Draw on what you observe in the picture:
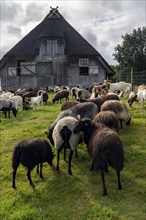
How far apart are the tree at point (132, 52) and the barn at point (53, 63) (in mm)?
19500

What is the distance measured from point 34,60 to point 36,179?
2890cm

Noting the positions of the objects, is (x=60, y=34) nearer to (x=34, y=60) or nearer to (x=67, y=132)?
(x=34, y=60)

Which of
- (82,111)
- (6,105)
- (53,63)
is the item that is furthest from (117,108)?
(53,63)

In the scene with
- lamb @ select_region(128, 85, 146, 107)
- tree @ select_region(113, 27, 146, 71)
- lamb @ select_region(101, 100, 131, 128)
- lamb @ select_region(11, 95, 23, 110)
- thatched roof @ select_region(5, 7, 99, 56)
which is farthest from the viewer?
tree @ select_region(113, 27, 146, 71)

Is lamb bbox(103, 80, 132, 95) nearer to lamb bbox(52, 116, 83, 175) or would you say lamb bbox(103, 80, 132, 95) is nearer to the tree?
lamb bbox(52, 116, 83, 175)

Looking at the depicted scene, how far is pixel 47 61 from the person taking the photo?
35750 mm

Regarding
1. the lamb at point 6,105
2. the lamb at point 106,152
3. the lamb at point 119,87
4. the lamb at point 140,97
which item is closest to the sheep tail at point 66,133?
the lamb at point 106,152

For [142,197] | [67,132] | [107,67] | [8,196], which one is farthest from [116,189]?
[107,67]

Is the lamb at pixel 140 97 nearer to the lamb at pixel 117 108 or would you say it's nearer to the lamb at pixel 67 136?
the lamb at pixel 117 108

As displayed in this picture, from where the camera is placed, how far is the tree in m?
54.2

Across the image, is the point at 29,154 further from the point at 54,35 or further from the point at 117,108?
the point at 54,35

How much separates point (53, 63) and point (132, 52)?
23.5 meters

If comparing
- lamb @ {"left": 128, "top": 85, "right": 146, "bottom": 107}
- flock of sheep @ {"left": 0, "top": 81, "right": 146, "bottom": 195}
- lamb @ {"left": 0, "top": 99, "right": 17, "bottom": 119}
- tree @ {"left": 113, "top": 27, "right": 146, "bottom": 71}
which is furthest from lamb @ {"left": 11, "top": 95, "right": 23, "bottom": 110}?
tree @ {"left": 113, "top": 27, "right": 146, "bottom": 71}

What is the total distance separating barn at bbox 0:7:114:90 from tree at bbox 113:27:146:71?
768 inches
